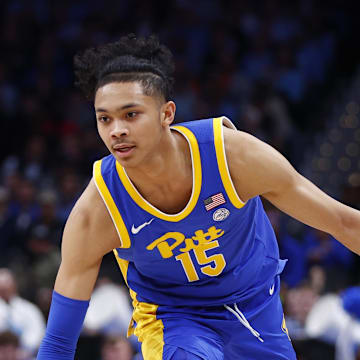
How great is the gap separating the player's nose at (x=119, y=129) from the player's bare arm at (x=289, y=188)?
443mm

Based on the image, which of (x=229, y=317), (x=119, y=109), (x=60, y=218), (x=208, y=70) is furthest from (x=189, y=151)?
(x=208, y=70)

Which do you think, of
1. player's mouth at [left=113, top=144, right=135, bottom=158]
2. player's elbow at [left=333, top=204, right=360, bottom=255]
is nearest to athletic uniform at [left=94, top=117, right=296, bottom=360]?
player's mouth at [left=113, top=144, right=135, bottom=158]

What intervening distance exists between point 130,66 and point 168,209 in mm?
591

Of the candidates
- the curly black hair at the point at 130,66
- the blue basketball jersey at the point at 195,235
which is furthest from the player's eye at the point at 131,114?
the blue basketball jersey at the point at 195,235

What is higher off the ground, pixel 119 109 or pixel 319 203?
pixel 119 109

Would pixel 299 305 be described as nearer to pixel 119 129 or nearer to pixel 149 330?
pixel 149 330

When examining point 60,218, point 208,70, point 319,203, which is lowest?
point 319,203

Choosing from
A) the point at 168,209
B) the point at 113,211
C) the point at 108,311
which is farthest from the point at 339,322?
the point at 113,211

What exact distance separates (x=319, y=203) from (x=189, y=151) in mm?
563

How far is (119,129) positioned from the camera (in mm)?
2961

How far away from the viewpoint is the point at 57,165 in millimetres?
8922

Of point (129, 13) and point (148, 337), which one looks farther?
point (129, 13)

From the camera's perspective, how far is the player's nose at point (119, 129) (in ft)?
9.70

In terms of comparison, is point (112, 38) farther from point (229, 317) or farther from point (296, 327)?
point (229, 317)
